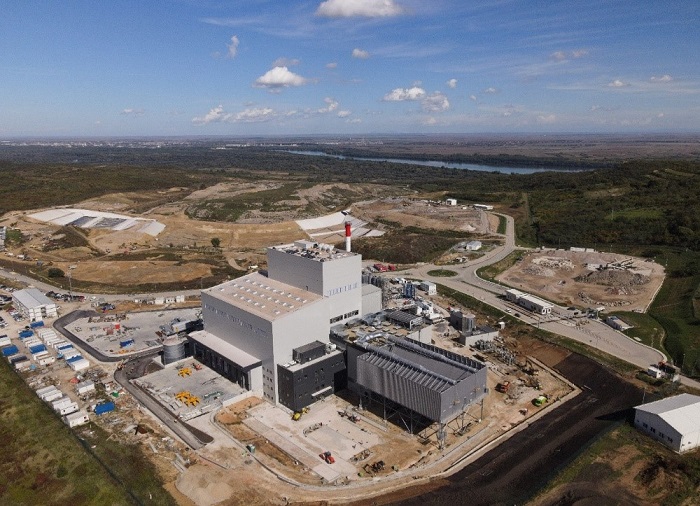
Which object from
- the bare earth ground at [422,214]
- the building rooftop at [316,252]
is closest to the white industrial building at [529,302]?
the building rooftop at [316,252]

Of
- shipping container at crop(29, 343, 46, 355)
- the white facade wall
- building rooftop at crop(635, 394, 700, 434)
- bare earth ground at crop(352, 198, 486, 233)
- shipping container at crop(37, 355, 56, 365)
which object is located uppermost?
bare earth ground at crop(352, 198, 486, 233)

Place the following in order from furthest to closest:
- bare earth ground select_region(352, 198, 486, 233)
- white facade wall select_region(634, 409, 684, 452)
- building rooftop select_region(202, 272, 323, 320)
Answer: bare earth ground select_region(352, 198, 486, 233)
building rooftop select_region(202, 272, 323, 320)
white facade wall select_region(634, 409, 684, 452)

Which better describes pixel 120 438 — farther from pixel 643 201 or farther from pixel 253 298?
pixel 643 201

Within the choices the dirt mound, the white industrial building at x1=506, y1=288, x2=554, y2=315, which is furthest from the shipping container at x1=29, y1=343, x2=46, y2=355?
the dirt mound

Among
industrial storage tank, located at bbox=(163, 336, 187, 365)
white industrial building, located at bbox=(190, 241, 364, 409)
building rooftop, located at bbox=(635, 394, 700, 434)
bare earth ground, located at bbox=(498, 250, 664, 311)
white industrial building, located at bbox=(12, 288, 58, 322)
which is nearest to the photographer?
building rooftop, located at bbox=(635, 394, 700, 434)

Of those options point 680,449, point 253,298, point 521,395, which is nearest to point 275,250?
point 253,298

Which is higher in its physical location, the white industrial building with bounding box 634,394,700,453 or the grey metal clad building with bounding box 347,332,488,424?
the grey metal clad building with bounding box 347,332,488,424

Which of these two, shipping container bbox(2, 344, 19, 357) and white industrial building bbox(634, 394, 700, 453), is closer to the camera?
white industrial building bbox(634, 394, 700, 453)

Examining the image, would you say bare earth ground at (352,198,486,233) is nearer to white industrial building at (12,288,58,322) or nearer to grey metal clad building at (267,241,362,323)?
grey metal clad building at (267,241,362,323)
